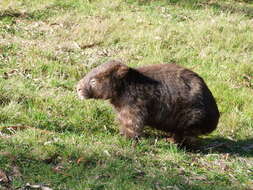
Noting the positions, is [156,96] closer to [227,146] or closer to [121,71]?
[121,71]

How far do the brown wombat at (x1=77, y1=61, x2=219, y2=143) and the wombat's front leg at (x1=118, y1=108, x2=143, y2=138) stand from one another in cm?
1

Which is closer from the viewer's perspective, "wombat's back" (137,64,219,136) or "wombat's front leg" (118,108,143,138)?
"wombat's front leg" (118,108,143,138)

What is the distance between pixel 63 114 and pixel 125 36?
4.64 meters

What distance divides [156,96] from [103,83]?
0.77 metres

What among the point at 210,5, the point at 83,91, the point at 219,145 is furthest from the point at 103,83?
the point at 210,5

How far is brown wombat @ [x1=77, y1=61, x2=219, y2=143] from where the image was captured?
24.3 ft

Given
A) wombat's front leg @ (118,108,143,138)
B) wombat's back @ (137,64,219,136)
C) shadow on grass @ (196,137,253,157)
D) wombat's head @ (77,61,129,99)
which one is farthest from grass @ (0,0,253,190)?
wombat's head @ (77,61,129,99)

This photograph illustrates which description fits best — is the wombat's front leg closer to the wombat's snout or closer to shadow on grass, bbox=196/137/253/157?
the wombat's snout

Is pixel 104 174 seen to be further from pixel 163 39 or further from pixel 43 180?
pixel 163 39

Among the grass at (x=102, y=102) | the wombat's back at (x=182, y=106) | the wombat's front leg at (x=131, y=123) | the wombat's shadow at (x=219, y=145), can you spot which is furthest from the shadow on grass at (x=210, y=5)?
the wombat's front leg at (x=131, y=123)

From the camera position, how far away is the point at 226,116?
8.70 metres

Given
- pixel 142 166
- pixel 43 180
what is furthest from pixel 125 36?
pixel 43 180

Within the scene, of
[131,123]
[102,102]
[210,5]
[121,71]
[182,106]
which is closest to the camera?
A: [131,123]

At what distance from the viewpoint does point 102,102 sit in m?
8.24
